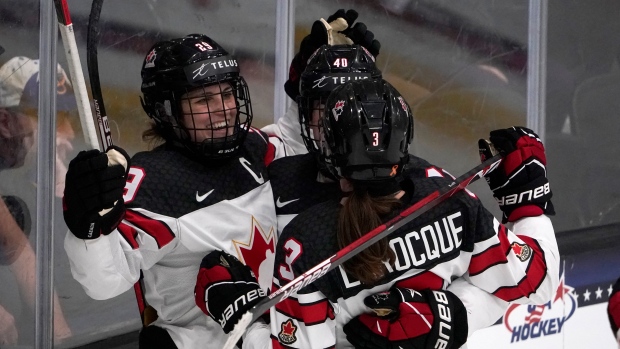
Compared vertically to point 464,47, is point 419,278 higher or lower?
higher

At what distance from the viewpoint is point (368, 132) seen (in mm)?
2002

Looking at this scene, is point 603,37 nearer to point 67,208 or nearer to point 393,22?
point 393,22

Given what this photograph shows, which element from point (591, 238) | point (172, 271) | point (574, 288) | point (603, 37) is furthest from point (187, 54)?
point (603, 37)

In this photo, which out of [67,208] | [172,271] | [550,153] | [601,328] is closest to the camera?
[67,208]

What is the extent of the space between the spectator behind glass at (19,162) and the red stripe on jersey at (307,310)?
3.99ft

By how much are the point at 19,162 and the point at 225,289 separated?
103cm

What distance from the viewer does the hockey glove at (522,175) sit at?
2.30 m

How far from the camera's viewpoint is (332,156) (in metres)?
2.07

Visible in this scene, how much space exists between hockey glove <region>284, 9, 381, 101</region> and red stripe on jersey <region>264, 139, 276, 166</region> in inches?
8.8

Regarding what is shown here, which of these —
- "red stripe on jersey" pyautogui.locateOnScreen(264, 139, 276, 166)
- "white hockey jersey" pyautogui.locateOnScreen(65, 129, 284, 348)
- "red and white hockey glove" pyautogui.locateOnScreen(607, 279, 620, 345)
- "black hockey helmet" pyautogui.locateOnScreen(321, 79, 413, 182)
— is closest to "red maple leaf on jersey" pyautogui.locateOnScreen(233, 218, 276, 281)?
"white hockey jersey" pyautogui.locateOnScreen(65, 129, 284, 348)

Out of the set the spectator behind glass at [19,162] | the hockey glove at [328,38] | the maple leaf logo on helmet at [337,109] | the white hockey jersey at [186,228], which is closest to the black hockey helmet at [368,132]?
the maple leaf logo on helmet at [337,109]

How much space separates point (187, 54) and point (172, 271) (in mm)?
477

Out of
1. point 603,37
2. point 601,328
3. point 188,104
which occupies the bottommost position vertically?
point 601,328

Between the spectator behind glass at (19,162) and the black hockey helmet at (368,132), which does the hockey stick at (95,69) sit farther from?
the spectator behind glass at (19,162)
